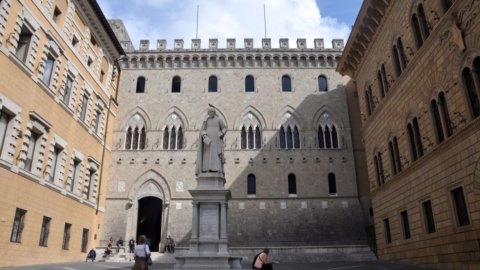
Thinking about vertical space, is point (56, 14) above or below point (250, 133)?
above

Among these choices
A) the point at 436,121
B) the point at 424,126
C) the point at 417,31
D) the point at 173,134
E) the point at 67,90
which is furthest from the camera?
the point at 173,134

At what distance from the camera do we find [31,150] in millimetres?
16938

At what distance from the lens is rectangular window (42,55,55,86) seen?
18047 millimetres

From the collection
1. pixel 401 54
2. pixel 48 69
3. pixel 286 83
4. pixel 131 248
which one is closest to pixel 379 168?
pixel 401 54

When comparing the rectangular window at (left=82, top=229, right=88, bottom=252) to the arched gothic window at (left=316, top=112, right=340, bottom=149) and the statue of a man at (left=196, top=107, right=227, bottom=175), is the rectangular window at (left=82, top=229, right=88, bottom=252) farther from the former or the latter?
the arched gothic window at (left=316, top=112, right=340, bottom=149)

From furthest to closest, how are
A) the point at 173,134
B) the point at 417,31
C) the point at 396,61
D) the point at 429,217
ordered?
the point at 173,134 → the point at 396,61 → the point at 417,31 → the point at 429,217

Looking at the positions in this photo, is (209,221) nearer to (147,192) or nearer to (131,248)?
(131,248)

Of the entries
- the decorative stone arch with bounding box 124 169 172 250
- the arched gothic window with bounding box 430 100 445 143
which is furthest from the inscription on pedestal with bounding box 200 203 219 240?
the decorative stone arch with bounding box 124 169 172 250

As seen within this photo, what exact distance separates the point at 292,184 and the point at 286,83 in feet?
26.1

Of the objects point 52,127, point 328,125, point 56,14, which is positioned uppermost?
point 56,14

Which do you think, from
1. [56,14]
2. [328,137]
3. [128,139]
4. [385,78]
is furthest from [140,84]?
[385,78]

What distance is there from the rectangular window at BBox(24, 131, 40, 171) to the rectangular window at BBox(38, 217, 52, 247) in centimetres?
264

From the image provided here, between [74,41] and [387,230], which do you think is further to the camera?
[74,41]

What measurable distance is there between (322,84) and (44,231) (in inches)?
840
